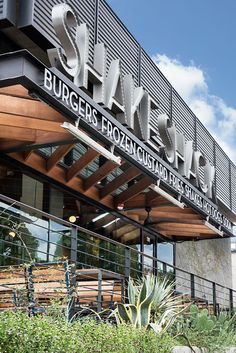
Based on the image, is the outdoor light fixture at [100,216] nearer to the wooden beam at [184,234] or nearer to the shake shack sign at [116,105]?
the shake shack sign at [116,105]

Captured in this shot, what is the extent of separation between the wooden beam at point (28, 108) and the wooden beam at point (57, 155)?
1.41 m

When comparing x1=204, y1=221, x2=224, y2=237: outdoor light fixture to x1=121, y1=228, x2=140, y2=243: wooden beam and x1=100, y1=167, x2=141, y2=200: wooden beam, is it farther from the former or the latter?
x1=100, y1=167, x2=141, y2=200: wooden beam

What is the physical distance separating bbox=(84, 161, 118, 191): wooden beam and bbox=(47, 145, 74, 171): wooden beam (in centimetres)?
105

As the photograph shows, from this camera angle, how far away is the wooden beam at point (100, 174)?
1064 centimetres

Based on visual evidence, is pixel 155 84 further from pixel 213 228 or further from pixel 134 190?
pixel 134 190

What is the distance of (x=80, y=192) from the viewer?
37.4ft

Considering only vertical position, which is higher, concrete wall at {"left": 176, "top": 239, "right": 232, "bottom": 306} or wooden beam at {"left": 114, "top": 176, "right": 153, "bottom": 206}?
wooden beam at {"left": 114, "top": 176, "right": 153, "bottom": 206}

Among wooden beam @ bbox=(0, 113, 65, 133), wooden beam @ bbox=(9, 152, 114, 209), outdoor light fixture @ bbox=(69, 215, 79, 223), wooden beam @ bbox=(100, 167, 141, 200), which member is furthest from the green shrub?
outdoor light fixture @ bbox=(69, 215, 79, 223)

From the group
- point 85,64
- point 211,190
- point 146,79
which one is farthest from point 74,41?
point 211,190

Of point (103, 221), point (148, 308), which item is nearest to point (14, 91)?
point (148, 308)

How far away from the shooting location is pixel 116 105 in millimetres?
9664

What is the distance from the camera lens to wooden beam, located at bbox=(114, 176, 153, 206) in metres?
11.4

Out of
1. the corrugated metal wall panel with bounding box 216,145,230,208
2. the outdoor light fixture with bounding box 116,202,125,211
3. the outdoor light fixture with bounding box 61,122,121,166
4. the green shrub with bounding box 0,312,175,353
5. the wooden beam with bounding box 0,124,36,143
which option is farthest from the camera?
the corrugated metal wall panel with bounding box 216,145,230,208

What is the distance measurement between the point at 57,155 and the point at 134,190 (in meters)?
2.51
